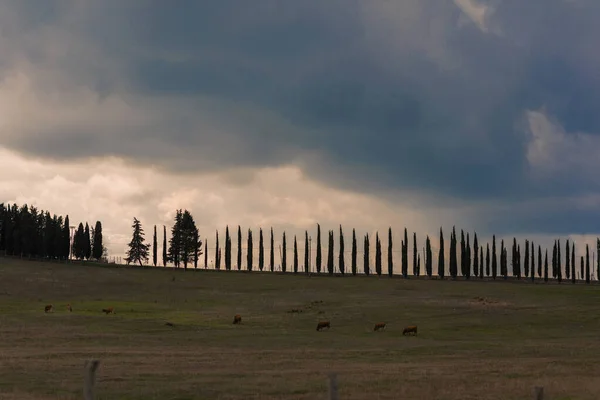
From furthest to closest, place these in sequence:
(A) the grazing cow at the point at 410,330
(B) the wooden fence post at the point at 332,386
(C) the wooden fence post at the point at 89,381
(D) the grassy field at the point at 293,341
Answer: (A) the grazing cow at the point at 410,330 < (D) the grassy field at the point at 293,341 < (C) the wooden fence post at the point at 89,381 < (B) the wooden fence post at the point at 332,386

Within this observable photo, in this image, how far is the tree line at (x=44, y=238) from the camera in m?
174

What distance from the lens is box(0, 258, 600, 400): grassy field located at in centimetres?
2733

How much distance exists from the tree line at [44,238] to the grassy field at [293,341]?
205ft

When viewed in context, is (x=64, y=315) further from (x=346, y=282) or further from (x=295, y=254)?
(x=295, y=254)

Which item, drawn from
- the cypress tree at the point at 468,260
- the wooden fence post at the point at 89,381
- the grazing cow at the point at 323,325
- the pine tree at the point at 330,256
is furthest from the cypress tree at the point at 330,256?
the wooden fence post at the point at 89,381

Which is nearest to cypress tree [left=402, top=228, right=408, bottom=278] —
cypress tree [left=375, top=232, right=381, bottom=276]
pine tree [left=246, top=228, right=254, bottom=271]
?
cypress tree [left=375, top=232, right=381, bottom=276]

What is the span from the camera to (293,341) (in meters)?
50.6

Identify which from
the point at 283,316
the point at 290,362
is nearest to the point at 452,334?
the point at 283,316

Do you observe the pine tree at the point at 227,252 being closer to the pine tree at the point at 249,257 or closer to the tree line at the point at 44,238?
the pine tree at the point at 249,257

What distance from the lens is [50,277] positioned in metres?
115

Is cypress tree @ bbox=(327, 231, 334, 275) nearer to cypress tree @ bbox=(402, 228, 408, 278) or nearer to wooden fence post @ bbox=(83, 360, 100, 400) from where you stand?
cypress tree @ bbox=(402, 228, 408, 278)

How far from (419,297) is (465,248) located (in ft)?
266

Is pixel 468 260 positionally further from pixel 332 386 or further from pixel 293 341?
pixel 332 386

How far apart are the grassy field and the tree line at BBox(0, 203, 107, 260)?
62.4m
